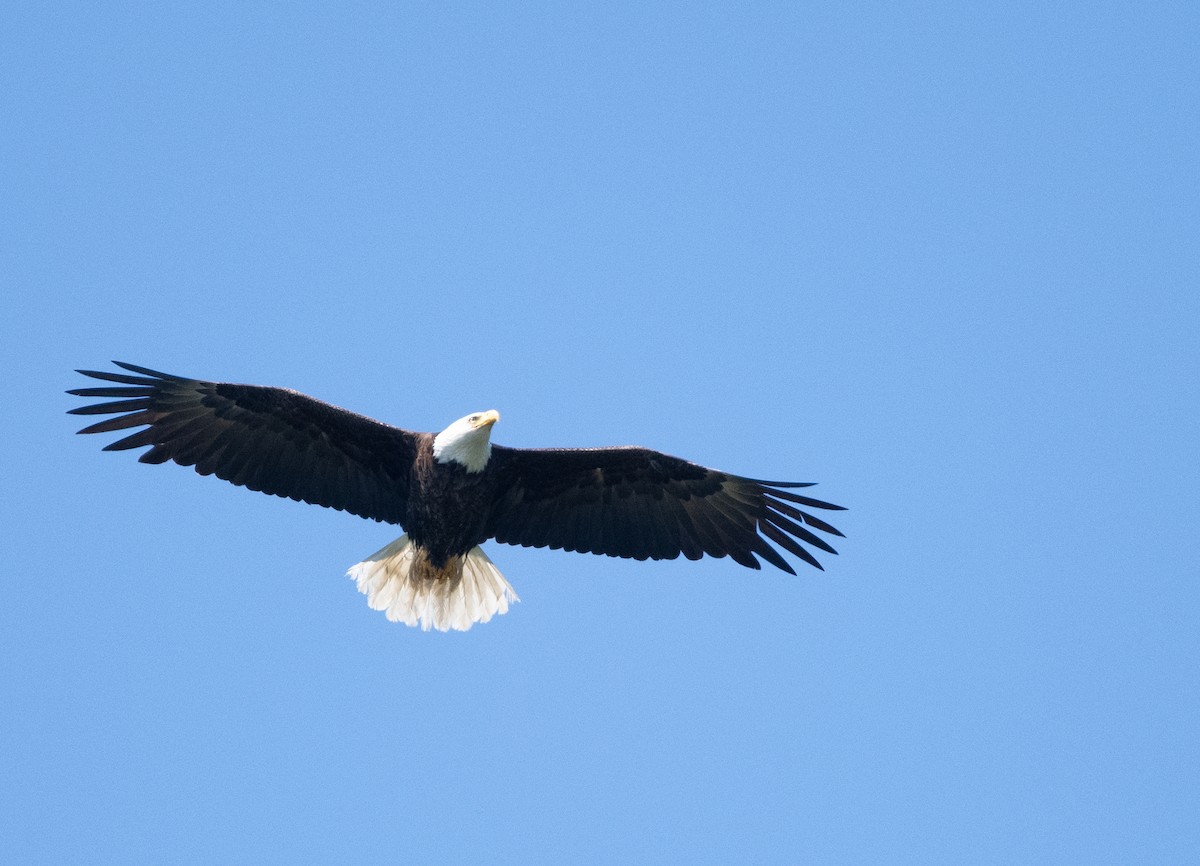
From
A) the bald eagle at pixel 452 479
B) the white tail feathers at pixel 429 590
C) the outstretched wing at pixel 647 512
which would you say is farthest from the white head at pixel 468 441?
the white tail feathers at pixel 429 590

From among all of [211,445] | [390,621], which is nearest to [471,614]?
[390,621]

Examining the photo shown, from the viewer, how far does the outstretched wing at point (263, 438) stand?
7.88m

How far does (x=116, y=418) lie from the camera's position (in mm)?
7855

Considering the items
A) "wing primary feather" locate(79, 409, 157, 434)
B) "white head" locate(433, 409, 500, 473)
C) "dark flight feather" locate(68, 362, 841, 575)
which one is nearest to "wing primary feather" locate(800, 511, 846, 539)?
"dark flight feather" locate(68, 362, 841, 575)

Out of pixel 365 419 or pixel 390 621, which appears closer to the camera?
pixel 365 419

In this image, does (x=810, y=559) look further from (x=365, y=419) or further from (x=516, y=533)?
(x=365, y=419)

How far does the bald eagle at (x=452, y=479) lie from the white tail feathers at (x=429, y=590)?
0.17 metres

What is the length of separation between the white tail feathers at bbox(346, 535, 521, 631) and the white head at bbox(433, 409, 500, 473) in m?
1.04

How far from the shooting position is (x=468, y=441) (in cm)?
762

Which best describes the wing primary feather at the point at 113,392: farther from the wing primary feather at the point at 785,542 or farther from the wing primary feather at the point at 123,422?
the wing primary feather at the point at 785,542

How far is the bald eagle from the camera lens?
7855mm

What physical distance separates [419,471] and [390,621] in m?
1.29

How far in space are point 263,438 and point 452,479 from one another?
1.17 meters

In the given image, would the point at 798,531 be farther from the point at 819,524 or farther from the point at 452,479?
the point at 452,479
